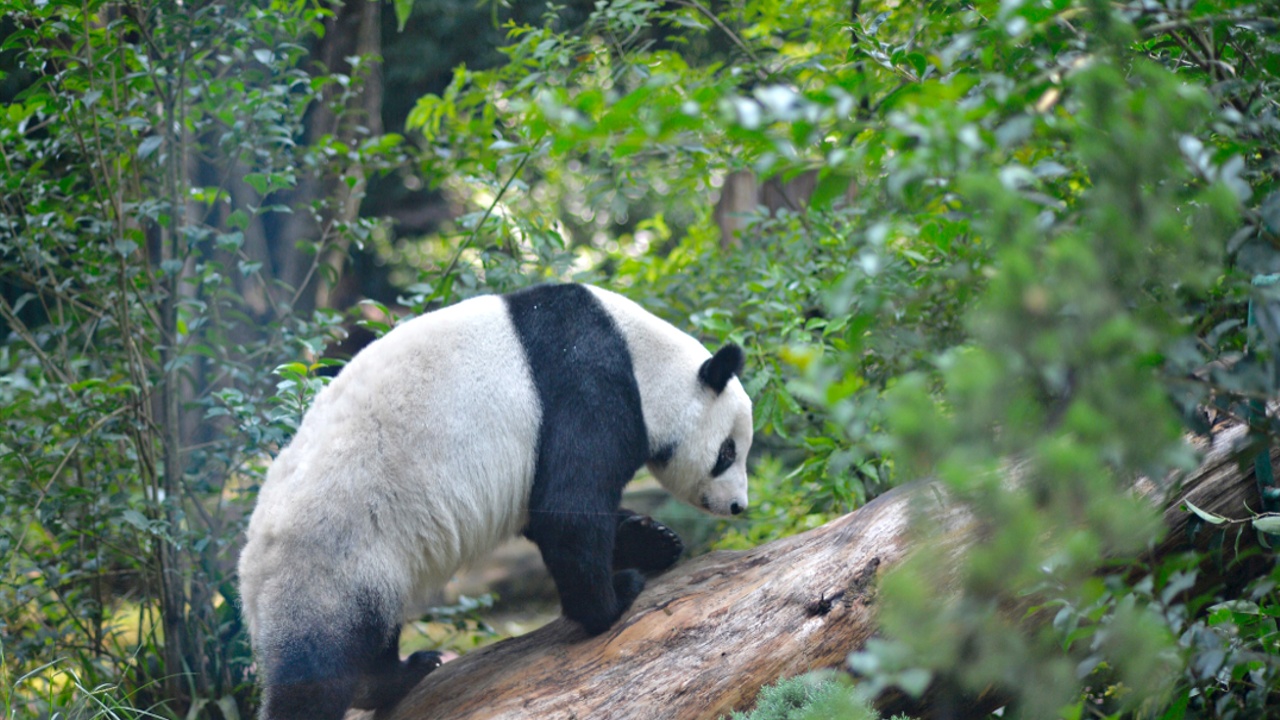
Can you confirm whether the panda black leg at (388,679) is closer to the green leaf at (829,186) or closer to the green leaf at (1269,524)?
the green leaf at (829,186)

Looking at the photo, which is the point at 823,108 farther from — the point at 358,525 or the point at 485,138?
the point at 485,138

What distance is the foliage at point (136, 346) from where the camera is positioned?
12.6 ft

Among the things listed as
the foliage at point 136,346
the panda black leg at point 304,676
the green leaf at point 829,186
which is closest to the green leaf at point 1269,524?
the green leaf at point 829,186

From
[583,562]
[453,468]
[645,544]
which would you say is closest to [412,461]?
[453,468]

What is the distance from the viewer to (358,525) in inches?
119

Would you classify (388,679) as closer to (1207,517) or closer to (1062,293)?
(1207,517)

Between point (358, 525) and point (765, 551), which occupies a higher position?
point (358, 525)

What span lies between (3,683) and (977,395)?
414cm

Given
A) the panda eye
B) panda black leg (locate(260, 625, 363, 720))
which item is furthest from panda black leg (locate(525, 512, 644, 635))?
panda black leg (locate(260, 625, 363, 720))

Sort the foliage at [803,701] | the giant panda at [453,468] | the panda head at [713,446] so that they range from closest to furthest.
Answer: the foliage at [803,701] → the giant panda at [453,468] → the panda head at [713,446]

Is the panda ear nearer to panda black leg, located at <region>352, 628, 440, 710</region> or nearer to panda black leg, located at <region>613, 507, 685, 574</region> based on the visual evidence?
panda black leg, located at <region>613, 507, 685, 574</region>

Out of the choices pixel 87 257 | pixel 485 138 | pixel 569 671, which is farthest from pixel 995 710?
pixel 87 257

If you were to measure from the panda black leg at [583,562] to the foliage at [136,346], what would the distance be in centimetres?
123

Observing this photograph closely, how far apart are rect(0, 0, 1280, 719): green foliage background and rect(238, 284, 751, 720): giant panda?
47cm
